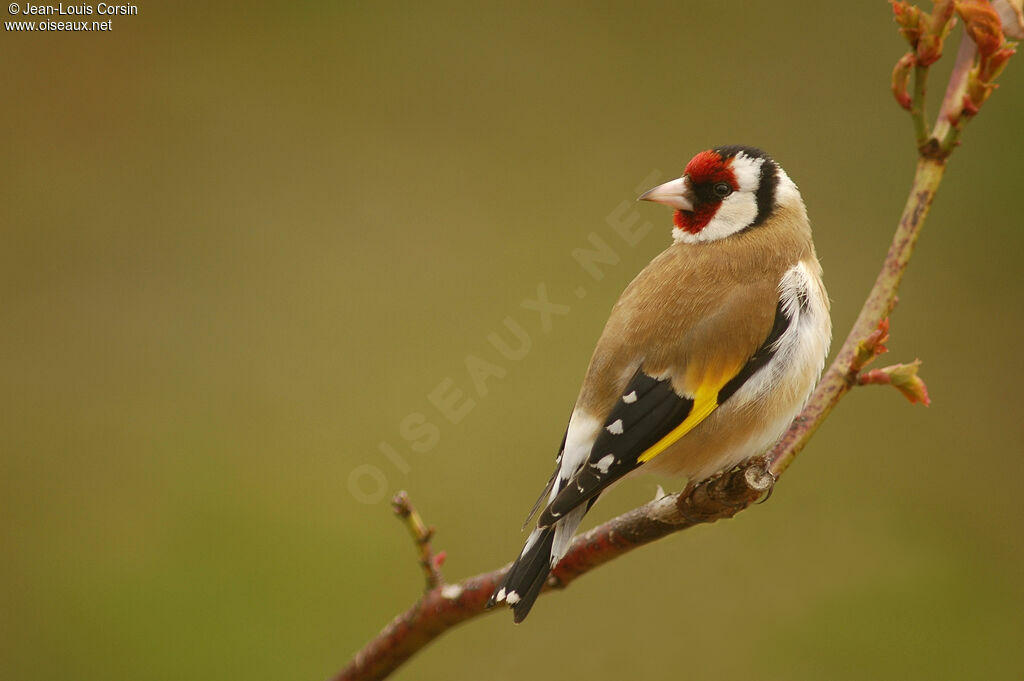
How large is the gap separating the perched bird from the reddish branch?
20 cm

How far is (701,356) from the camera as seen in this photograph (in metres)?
2.24

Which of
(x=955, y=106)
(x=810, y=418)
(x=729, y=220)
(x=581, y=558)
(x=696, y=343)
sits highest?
(x=955, y=106)

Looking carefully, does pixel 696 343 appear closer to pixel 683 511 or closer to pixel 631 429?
pixel 631 429

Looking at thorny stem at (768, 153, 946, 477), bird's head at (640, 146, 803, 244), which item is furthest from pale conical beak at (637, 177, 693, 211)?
thorny stem at (768, 153, 946, 477)

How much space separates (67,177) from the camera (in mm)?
5453

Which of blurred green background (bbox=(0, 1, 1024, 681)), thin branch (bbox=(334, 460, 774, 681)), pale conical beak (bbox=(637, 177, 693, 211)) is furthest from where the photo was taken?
blurred green background (bbox=(0, 1, 1024, 681))

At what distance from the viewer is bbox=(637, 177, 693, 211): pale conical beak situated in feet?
7.87

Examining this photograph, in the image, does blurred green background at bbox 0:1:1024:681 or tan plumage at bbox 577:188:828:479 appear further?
blurred green background at bbox 0:1:1024:681

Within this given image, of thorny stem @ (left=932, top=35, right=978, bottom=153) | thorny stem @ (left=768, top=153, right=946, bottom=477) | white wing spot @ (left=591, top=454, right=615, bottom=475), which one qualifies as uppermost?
thorny stem @ (left=932, top=35, right=978, bottom=153)

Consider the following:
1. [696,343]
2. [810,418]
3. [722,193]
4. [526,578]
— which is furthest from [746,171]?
[526,578]

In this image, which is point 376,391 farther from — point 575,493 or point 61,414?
point 575,493

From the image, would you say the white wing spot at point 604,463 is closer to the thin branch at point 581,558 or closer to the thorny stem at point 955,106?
the thin branch at point 581,558

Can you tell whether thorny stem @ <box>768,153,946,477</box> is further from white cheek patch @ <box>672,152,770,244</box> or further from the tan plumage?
white cheek patch @ <box>672,152,770,244</box>

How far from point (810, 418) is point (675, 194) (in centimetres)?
68
